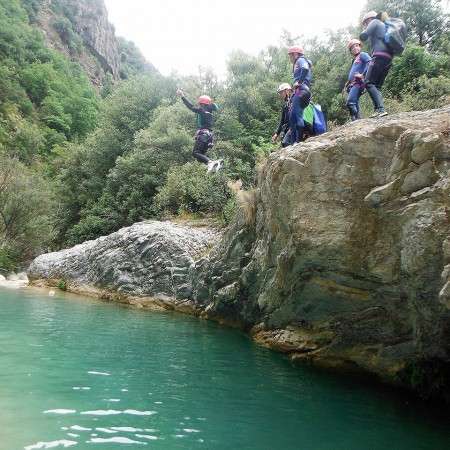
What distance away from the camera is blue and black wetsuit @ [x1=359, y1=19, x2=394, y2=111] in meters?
8.08

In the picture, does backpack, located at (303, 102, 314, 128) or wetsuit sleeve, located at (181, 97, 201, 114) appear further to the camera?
wetsuit sleeve, located at (181, 97, 201, 114)

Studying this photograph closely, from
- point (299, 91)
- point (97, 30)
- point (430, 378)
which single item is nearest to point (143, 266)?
point (299, 91)

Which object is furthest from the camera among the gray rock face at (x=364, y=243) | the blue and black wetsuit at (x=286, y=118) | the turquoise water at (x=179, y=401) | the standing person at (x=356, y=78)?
the blue and black wetsuit at (x=286, y=118)

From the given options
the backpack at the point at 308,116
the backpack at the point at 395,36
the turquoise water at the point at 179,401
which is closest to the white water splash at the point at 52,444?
the turquoise water at the point at 179,401

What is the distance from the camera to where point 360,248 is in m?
6.46

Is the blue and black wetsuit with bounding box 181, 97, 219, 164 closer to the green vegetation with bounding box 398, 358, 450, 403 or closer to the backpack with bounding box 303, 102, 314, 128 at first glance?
the backpack with bounding box 303, 102, 314, 128

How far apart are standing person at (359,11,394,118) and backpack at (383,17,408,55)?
0.10 meters

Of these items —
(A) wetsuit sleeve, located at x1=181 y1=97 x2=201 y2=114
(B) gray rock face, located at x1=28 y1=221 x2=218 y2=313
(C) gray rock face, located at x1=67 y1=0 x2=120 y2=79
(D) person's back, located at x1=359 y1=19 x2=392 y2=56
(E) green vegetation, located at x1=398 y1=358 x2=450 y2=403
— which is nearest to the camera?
(E) green vegetation, located at x1=398 y1=358 x2=450 y2=403

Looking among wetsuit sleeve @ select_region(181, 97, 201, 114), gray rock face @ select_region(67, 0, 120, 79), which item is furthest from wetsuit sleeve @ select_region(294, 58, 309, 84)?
gray rock face @ select_region(67, 0, 120, 79)

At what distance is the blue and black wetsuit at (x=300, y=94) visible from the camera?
9.01 metres

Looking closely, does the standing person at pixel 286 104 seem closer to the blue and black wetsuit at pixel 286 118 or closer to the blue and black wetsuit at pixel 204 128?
the blue and black wetsuit at pixel 286 118

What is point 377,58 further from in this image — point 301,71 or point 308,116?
point 308,116

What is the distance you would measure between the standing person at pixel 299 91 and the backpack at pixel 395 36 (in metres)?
1.77

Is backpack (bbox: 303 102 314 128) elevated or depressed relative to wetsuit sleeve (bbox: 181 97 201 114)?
depressed
